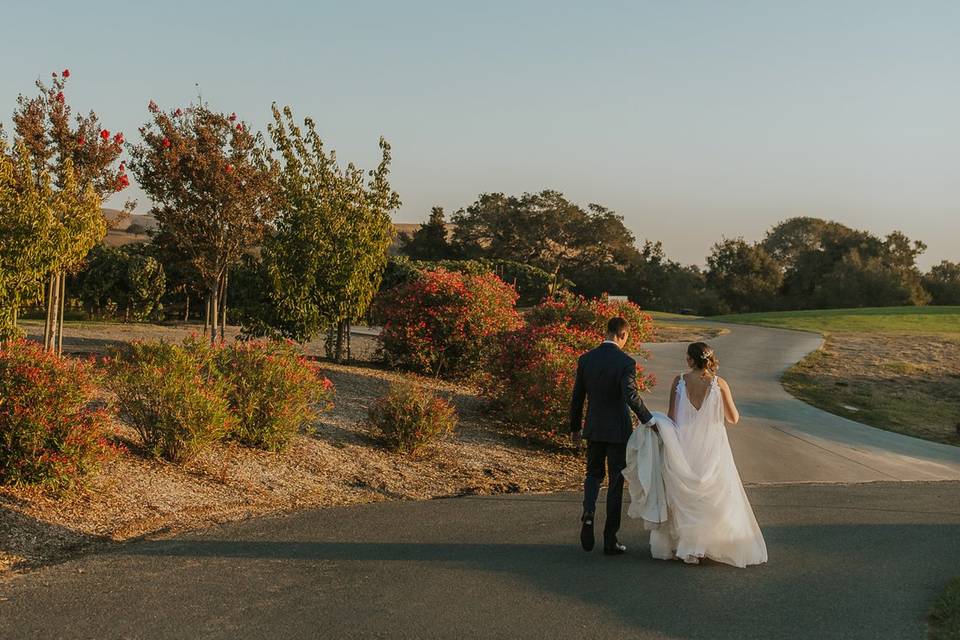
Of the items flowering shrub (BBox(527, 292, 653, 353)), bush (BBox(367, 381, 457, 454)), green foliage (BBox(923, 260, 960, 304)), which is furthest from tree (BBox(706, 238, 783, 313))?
bush (BBox(367, 381, 457, 454))

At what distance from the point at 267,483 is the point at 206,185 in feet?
32.8

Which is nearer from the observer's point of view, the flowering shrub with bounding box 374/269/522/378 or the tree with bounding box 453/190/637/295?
the flowering shrub with bounding box 374/269/522/378

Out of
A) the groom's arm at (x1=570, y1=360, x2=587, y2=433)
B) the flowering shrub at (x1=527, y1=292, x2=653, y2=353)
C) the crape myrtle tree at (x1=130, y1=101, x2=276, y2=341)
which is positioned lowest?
the groom's arm at (x1=570, y1=360, x2=587, y2=433)

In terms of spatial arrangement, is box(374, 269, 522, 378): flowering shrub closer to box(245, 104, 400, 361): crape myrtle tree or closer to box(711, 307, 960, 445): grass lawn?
box(245, 104, 400, 361): crape myrtle tree

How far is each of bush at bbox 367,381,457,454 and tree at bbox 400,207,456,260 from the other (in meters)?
57.7

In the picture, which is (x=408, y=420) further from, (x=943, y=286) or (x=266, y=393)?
(x=943, y=286)

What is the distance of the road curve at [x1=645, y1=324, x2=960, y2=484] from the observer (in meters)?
14.4

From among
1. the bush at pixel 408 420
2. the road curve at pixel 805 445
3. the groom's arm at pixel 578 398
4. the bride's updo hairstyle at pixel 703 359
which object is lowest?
the road curve at pixel 805 445

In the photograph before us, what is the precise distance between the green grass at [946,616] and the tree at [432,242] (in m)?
64.0

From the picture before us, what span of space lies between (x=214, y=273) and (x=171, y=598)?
557 inches

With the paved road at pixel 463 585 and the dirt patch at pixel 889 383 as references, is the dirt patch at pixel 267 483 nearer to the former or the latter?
the paved road at pixel 463 585

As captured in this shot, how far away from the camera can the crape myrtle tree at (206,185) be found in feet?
60.2

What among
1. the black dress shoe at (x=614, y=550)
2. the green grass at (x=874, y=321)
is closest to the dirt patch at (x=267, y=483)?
the black dress shoe at (x=614, y=550)

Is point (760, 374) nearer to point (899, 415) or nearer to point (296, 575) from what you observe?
point (899, 415)
